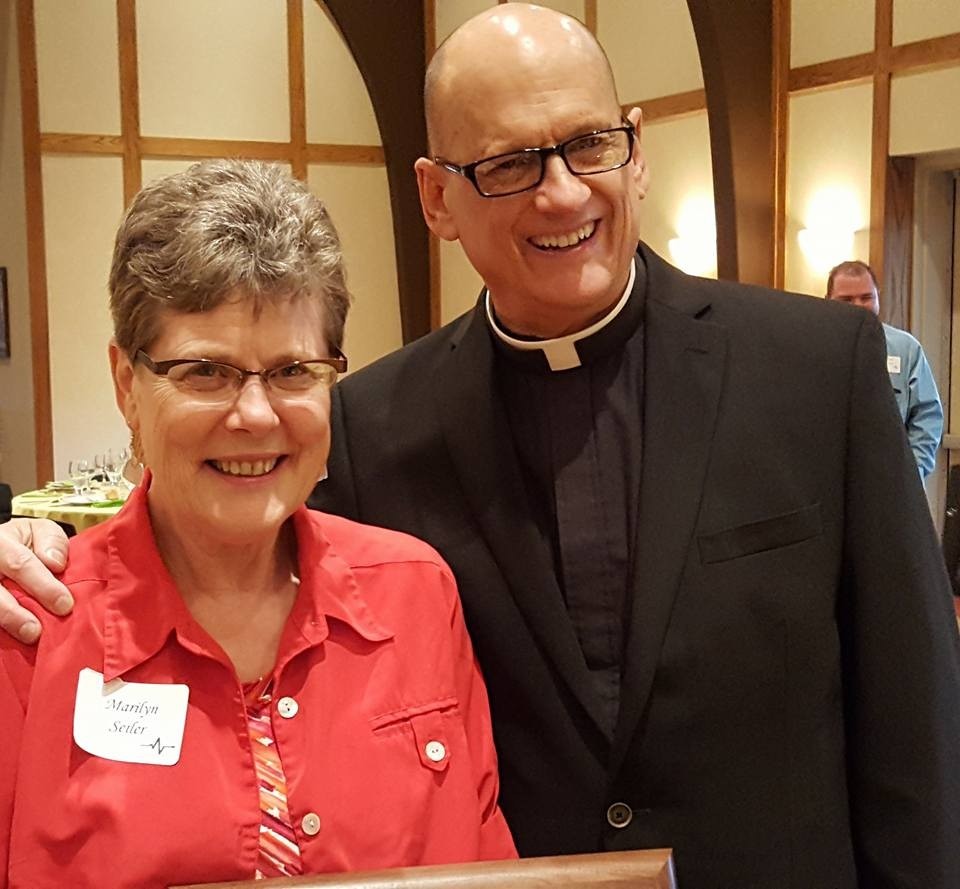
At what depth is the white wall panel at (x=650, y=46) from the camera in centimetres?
777

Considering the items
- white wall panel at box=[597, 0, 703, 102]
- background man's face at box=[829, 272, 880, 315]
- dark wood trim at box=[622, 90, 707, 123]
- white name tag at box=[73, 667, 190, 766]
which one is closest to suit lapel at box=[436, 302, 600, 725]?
white name tag at box=[73, 667, 190, 766]

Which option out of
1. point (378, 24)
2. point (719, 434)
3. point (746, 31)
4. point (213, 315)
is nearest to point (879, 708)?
point (719, 434)

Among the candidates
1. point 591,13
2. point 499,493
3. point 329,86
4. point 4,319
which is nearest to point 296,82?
point 329,86

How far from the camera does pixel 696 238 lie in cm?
777

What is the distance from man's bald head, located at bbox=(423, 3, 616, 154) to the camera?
63.4 inches

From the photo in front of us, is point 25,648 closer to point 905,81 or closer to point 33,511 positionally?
point 33,511

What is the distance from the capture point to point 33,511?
6.20 metres

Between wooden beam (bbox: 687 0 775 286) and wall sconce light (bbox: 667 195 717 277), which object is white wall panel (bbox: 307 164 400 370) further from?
wooden beam (bbox: 687 0 775 286)

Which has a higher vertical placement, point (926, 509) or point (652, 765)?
point (926, 509)

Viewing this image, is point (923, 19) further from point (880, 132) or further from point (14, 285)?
point (14, 285)

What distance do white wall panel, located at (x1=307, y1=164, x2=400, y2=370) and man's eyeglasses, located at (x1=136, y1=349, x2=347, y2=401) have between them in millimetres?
8590

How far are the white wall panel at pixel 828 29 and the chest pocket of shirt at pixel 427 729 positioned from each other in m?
6.27

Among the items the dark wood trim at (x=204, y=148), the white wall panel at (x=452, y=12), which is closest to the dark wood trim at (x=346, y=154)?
the dark wood trim at (x=204, y=148)

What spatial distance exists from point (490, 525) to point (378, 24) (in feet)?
28.4
